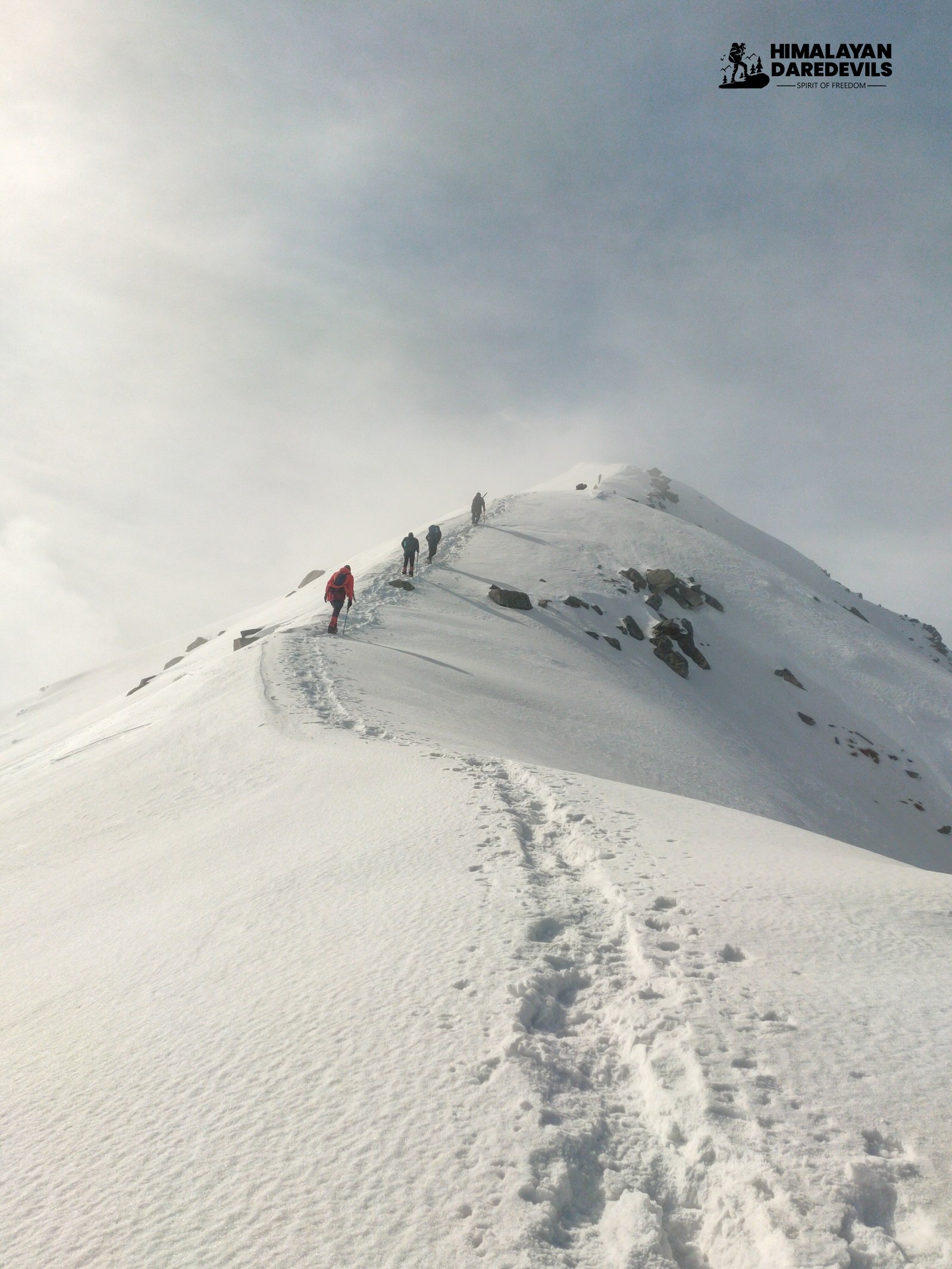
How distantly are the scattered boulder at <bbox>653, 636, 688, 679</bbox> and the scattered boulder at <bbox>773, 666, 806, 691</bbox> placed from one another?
6.39 m

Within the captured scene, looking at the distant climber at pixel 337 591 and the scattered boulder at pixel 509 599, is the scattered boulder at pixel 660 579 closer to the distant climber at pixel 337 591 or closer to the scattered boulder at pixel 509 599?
the scattered boulder at pixel 509 599

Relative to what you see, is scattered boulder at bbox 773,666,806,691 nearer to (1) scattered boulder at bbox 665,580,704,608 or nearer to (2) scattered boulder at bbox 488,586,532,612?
(1) scattered boulder at bbox 665,580,704,608

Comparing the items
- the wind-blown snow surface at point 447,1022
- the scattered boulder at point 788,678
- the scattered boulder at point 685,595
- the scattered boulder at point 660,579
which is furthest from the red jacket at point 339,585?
the scattered boulder at point 788,678

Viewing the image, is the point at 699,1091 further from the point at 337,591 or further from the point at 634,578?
the point at 634,578

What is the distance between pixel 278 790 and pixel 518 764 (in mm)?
3679

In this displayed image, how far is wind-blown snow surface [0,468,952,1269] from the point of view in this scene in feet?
8.81

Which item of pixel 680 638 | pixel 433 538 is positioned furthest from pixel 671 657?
pixel 433 538

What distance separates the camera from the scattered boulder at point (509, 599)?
2723 cm

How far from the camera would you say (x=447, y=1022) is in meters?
3.86

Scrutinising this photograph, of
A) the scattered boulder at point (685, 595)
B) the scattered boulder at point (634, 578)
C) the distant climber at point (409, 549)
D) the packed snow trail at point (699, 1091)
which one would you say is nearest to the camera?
the packed snow trail at point (699, 1091)

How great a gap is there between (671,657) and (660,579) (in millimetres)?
7908

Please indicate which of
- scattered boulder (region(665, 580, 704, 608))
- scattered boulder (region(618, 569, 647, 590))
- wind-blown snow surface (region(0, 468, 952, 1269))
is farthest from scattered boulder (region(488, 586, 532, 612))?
wind-blown snow surface (region(0, 468, 952, 1269))

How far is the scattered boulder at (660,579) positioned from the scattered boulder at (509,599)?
34.5ft

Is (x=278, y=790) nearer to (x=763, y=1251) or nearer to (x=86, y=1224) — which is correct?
(x=86, y=1224)
